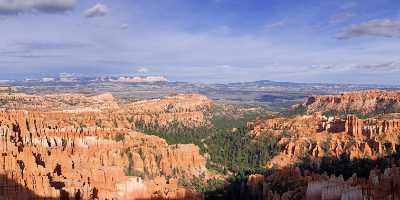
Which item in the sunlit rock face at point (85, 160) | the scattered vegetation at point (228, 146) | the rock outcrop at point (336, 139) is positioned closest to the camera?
the sunlit rock face at point (85, 160)

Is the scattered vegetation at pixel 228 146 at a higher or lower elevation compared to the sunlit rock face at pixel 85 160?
lower

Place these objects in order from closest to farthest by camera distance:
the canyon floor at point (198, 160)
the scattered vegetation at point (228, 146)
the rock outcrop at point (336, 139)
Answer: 1. the canyon floor at point (198, 160)
2. the rock outcrop at point (336, 139)
3. the scattered vegetation at point (228, 146)

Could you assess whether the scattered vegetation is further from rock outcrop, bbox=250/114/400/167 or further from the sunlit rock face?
the sunlit rock face

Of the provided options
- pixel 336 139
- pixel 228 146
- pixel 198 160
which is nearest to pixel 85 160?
pixel 198 160

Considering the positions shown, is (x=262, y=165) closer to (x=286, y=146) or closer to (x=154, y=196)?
(x=286, y=146)

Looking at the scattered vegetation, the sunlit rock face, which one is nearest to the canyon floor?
the sunlit rock face

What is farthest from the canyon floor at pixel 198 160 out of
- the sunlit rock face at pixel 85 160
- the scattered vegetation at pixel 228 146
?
the scattered vegetation at pixel 228 146

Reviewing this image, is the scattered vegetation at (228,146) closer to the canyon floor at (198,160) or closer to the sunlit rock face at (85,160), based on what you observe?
the canyon floor at (198,160)

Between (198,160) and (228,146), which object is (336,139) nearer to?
(228,146)
